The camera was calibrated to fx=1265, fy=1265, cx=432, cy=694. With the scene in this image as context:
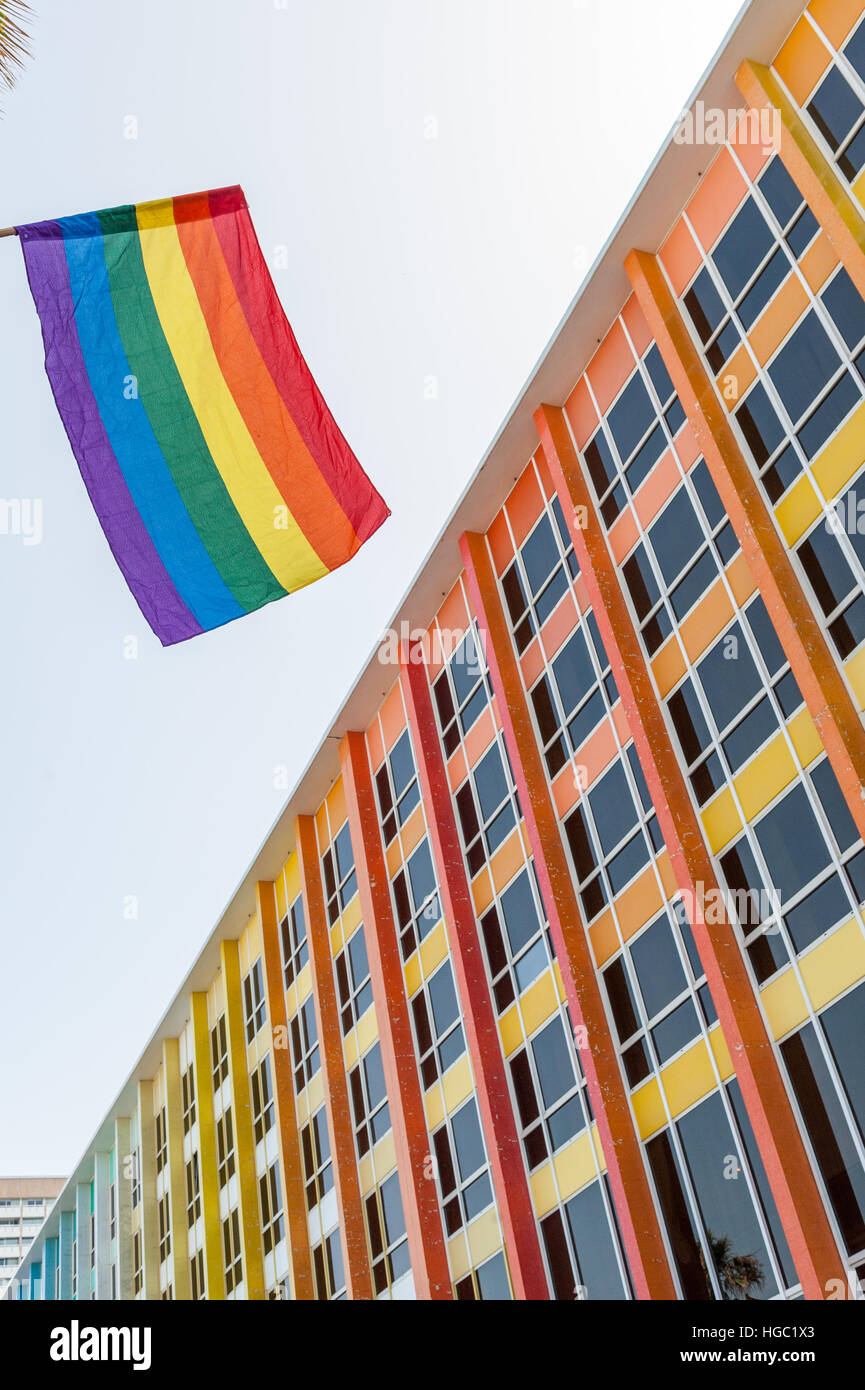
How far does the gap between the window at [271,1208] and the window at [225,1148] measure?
237 centimetres

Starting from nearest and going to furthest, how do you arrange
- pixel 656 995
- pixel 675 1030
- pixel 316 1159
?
pixel 675 1030 < pixel 656 995 < pixel 316 1159

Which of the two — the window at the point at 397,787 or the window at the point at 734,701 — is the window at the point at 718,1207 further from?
the window at the point at 397,787

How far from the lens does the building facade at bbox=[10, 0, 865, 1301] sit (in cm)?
A: 1587

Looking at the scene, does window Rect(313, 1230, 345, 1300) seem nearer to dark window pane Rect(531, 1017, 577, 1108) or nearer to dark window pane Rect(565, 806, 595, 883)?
dark window pane Rect(531, 1017, 577, 1108)

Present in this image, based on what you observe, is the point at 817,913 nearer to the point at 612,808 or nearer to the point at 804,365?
the point at 612,808

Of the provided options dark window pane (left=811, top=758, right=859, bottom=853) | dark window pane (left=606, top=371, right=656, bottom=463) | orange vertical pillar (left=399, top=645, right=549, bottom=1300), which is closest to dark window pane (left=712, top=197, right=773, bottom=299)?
dark window pane (left=606, top=371, right=656, bottom=463)

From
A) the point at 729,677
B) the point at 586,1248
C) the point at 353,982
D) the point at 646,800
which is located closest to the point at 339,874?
the point at 353,982

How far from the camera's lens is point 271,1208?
3244 centimetres

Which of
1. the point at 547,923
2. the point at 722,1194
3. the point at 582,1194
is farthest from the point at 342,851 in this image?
the point at 722,1194

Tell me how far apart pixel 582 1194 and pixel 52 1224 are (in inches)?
1742

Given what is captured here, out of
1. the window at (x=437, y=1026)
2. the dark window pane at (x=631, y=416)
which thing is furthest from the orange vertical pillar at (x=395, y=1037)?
the dark window pane at (x=631, y=416)

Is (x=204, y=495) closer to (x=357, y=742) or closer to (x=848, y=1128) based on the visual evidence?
(x=848, y=1128)

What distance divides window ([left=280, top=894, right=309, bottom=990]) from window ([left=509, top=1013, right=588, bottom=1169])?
37.6ft

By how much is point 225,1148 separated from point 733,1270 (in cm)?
2337
